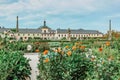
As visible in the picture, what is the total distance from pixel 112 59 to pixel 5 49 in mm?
2582

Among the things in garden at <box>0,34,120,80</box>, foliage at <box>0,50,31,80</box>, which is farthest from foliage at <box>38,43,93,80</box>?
foliage at <box>0,50,31,80</box>

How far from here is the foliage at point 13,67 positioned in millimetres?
6324

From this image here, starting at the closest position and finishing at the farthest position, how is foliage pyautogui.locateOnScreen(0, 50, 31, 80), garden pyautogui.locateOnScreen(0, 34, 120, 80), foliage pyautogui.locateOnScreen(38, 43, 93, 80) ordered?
garden pyautogui.locateOnScreen(0, 34, 120, 80)
foliage pyautogui.locateOnScreen(0, 50, 31, 80)
foliage pyautogui.locateOnScreen(38, 43, 93, 80)

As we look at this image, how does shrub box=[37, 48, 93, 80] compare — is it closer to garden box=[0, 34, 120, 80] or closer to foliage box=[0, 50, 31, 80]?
garden box=[0, 34, 120, 80]

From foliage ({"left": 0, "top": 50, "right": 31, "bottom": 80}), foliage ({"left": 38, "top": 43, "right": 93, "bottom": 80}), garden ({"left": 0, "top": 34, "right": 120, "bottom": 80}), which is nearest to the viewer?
garden ({"left": 0, "top": 34, "right": 120, "bottom": 80})

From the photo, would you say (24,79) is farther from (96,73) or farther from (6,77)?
(96,73)

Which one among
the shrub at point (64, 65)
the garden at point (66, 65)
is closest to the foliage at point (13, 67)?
the garden at point (66, 65)

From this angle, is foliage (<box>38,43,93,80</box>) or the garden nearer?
the garden

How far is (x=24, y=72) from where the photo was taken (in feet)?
21.9

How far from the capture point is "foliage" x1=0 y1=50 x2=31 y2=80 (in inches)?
249

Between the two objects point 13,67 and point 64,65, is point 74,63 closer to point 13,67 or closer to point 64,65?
point 64,65

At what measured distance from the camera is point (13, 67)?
6.39 meters

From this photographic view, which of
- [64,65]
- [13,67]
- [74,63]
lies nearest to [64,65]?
[64,65]

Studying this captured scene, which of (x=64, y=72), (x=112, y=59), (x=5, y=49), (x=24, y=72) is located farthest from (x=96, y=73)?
(x=5, y=49)
